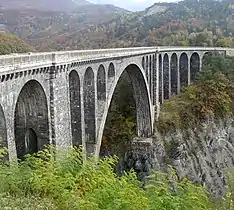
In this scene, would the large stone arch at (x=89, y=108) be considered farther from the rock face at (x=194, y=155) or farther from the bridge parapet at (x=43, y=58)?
the rock face at (x=194, y=155)

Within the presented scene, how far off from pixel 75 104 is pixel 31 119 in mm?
4566

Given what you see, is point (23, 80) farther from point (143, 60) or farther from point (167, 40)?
point (167, 40)

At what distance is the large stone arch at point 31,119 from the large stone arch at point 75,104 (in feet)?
13.6

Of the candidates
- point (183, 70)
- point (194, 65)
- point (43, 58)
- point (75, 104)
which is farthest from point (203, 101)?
point (43, 58)

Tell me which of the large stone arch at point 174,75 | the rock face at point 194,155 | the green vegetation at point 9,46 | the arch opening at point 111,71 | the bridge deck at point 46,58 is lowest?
the rock face at point 194,155

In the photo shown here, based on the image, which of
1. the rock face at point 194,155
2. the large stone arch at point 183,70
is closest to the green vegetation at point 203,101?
the rock face at point 194,155

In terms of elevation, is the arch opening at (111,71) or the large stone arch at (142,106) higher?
the arch opening at (111,71)

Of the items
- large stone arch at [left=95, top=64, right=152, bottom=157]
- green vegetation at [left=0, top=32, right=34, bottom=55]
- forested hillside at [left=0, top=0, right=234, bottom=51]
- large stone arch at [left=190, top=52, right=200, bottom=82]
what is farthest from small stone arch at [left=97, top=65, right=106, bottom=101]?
forested hillside at [left=0, top=0, right=234, bottom=51]

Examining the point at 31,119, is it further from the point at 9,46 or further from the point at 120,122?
the point at 9,46

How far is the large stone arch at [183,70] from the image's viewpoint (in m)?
55.8

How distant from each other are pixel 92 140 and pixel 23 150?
26.1 ft

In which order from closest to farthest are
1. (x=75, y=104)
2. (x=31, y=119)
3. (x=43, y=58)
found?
1. (x=43, y=58)
2. (x=31, y=119)
3. (x=75, y=104)

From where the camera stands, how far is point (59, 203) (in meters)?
10.6

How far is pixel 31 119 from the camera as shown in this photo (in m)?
19.3
